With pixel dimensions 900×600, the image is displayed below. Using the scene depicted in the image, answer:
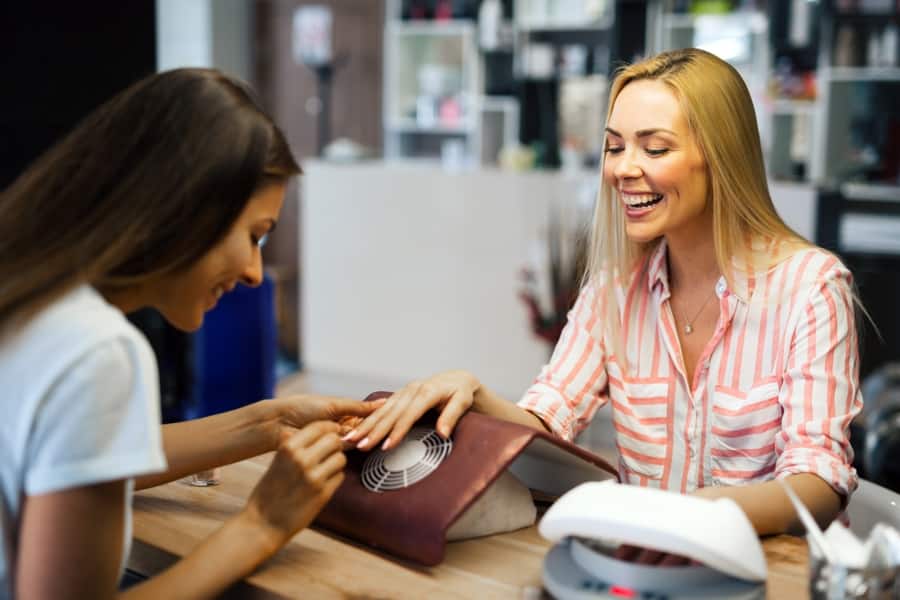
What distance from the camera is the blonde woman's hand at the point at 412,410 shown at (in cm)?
123

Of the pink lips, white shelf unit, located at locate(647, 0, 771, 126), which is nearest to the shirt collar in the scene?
the pink lips

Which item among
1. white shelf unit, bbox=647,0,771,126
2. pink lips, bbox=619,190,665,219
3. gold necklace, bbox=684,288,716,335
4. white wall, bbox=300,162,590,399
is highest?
white shelf unit, bbox=647,0,771,126

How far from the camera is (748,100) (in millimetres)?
1540

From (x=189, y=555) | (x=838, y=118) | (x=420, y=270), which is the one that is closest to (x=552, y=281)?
(x=420, y=270)

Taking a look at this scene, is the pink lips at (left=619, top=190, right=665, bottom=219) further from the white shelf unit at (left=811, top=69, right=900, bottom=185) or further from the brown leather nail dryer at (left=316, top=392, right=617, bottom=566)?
the white shelf unit at (left=811, top=69, right=900, bottom=185)

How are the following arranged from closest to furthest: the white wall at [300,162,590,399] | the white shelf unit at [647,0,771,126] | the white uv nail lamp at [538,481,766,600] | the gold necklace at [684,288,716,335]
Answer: the white uv nail lamp at [538,481,766,600] < the gold necklace at [684,288,716,335] < the white wall at [300,162,590,399] < the white shelf unit at [647,0,771,126]

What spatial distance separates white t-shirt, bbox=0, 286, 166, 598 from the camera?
90 cm

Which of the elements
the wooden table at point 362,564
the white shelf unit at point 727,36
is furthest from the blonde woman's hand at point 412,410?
the white shelf unit at point 727,36

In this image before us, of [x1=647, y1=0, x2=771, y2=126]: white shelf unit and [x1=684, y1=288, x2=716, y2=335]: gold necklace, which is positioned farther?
[x1=647, y1=0, x2=771, y2=126]: white shelf unit

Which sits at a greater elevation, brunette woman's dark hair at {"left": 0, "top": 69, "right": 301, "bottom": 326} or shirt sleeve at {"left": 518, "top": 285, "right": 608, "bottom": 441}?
brunette woman's dark hair at {"left": 0, "top": 69, "right": 301, "bottom": 326}

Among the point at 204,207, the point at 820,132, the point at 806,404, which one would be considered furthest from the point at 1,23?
the point at 820,132

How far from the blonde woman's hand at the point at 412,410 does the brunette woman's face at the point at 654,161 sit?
41 centimetres

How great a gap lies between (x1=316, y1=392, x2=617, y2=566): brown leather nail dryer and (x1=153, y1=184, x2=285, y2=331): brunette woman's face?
270 mm

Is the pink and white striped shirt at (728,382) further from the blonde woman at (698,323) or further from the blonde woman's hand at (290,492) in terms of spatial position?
the blonde woman's hand at (290,492)
